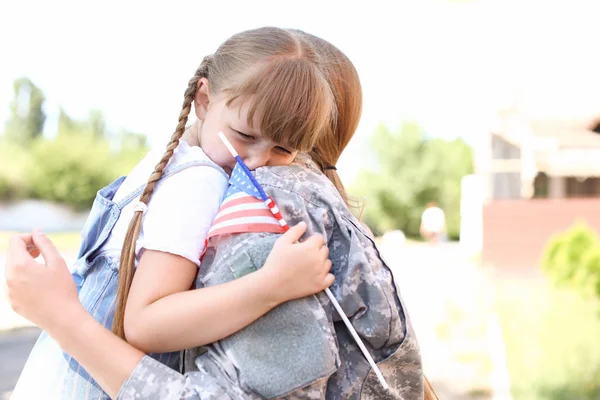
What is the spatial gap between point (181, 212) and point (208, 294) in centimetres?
15

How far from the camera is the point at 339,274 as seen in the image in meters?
1.23

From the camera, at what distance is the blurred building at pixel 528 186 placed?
843cm

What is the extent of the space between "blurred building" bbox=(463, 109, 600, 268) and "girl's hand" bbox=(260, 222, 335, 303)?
6224 millimetres

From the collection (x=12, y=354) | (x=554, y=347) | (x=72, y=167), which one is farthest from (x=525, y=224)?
(x=72, y=167)

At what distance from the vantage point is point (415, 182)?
27.9 m

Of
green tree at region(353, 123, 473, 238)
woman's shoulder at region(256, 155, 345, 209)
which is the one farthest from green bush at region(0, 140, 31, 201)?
woman's shoulder at region(256, 155, 345, 209)

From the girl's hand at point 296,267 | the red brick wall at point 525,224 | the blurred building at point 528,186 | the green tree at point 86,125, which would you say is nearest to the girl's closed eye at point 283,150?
the girl's hand at point 296,267

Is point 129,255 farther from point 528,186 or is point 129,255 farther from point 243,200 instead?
point 528,186

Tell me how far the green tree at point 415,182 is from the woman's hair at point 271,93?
2522 cm

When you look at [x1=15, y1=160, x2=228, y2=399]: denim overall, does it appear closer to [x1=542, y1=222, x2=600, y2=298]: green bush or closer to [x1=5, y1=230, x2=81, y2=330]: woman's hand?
[x1=5, y1=230, x2=81, y2=330]: woman's hand

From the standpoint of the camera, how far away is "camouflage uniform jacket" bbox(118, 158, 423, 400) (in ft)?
3.66

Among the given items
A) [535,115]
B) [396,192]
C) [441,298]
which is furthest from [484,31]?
[396,192]

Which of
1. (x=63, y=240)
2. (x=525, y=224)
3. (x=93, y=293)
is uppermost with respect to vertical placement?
(x=93, y=293)

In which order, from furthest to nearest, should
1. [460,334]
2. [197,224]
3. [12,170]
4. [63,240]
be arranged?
[12,170] < [63,240] < [460,334] < [197,224]
